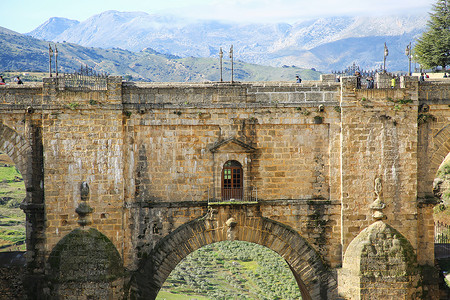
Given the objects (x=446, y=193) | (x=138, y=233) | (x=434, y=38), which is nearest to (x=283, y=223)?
(x=138, y=233)

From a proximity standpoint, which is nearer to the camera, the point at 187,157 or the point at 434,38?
the point at 187,157

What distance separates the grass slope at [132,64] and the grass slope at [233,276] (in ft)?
322

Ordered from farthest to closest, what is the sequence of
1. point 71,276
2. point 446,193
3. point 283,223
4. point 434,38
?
point 434,38, point 446,193, point 283,223, point 71,276

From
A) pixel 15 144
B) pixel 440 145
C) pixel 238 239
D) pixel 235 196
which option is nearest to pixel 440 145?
pixel 440 145

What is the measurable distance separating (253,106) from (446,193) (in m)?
17.5

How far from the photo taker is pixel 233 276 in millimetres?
41656

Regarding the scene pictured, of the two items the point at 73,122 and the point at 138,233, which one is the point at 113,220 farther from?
the point at 73,122

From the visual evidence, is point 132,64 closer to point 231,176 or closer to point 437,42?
point 437,42

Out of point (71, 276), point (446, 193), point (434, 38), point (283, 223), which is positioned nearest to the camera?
point (71, 276)

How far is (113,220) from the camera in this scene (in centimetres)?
2119

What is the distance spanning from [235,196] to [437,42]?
1226 inches

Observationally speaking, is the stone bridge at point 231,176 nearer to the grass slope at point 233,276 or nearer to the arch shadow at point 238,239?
the arch shadow at point 238,239

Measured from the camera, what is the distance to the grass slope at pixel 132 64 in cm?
13788

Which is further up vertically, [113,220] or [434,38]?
[434,38]
